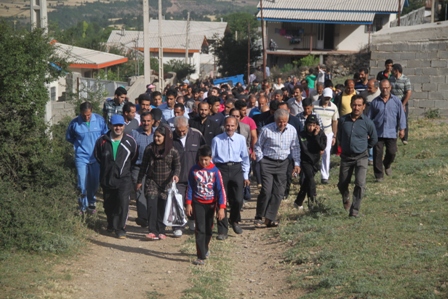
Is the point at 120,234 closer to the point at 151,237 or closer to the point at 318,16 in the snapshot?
the point at 151,237

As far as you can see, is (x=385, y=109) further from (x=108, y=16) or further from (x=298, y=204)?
(x=108, y=16)

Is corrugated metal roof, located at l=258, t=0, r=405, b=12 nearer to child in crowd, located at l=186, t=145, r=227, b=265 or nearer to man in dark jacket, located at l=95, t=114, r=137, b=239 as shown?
man in dark jacket, located at l=95, t=114, r=137, b=239

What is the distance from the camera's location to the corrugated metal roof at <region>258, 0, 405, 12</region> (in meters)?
53.4

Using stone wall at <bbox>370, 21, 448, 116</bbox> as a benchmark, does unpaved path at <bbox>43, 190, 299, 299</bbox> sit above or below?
below

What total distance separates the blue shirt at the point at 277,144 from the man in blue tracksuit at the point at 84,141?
2574 mm

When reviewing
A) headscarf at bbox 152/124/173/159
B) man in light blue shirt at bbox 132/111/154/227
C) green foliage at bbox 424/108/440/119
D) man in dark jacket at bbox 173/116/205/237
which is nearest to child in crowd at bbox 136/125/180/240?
headscarf at bbox 152/124/173/159

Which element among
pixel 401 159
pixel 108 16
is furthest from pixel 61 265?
pixel 108 16

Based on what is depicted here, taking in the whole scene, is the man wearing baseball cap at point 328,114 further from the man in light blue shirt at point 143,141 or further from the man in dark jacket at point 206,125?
the man in light blue shirt at point 143,141

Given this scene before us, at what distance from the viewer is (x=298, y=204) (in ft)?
42.3

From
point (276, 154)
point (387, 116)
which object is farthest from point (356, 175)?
point (387, 116)

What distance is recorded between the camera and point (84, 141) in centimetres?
1221

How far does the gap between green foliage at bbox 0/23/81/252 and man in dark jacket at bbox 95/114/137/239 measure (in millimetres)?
612

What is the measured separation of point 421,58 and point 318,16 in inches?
1290

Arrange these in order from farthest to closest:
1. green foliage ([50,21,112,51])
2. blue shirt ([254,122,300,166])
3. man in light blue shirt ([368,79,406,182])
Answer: man in light blue shirt ([368,79,406,182]) → green foliage ([50,21,112,51]) → blue shirt ([254,122,300,166])
